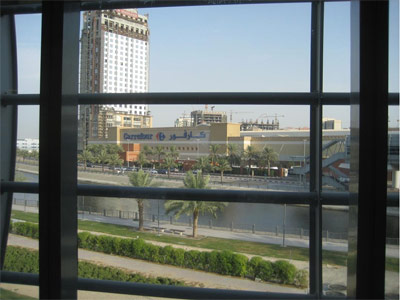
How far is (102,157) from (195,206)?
1.10 meters

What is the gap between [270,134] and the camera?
360 centimetres

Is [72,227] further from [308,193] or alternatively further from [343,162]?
[343,162]

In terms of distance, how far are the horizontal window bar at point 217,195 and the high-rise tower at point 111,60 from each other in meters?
0.67

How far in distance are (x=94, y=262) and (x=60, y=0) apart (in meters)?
2.50

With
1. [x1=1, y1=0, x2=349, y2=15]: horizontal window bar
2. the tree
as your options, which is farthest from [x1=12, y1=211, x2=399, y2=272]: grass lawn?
[x1=1, y1=0, x2=349, y2=15]: horizontal window bar

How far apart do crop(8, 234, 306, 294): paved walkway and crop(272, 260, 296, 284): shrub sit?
2.8 inches

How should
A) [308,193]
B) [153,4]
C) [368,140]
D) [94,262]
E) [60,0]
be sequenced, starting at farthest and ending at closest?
[94,262], [153,4], [308,193], [60,0], [368,140]

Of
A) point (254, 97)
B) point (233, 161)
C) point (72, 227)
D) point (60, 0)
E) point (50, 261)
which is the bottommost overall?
point (50, 261)

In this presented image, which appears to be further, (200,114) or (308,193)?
(200,114)

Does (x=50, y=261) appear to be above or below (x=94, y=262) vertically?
above

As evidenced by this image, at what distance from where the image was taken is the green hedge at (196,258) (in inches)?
138

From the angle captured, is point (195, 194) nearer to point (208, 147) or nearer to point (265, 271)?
point (208, 147)

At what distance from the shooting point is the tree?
361 cm

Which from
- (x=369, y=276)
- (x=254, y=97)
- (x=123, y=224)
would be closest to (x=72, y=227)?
(x=123, y=224)
